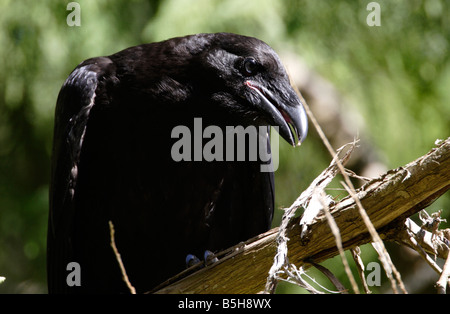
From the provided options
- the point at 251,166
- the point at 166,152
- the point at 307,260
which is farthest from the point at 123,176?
the point at 307,260

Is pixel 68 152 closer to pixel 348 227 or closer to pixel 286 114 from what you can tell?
pixel 286 114

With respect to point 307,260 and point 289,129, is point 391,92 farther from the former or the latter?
point 307,260

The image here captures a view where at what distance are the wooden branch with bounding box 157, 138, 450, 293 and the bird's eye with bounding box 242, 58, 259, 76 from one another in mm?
1047

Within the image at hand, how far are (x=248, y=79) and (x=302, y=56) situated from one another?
6.72 feet

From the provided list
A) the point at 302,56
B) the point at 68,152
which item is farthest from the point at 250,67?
the point at 302,56

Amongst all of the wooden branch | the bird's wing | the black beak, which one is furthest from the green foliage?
the wooden branch

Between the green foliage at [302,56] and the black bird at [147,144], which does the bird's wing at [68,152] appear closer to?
the black bird at [147,144]

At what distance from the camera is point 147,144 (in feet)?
11.2

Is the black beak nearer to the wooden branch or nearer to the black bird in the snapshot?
the black bird

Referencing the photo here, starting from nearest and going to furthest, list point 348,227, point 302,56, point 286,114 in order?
point 348,227, point 286,114, point 302,56

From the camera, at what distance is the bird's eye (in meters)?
3.35

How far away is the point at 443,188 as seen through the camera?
7.32 ft

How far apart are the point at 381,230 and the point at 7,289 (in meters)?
4.86

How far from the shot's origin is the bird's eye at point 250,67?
3.35m
